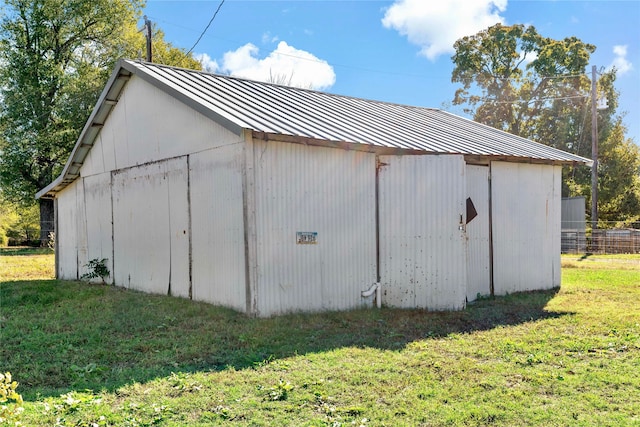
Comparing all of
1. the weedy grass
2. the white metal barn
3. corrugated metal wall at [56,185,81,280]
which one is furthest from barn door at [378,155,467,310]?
the weedy grass

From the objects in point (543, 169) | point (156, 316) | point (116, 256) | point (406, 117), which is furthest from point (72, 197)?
point (543, 169)

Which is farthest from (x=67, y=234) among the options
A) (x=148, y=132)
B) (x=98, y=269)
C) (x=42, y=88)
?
(x=42, y=88)

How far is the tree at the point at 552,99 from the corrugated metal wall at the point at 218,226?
2887 centimetres

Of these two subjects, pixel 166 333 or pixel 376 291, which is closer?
pixel 166 333

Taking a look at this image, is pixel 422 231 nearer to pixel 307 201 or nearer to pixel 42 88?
pixel 307 201

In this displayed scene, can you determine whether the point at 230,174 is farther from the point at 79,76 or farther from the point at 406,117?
the point at 79,76

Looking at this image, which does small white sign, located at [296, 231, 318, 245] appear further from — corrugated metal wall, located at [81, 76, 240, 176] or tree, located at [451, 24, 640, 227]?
tree, located at [451, 24, 640, 227]

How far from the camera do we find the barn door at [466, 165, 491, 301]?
9.85 meters

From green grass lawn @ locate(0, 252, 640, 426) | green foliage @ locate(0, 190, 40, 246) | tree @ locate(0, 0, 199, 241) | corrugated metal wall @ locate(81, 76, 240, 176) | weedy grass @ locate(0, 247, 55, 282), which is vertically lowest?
weedy grass @ locate(0, 247, 55, 282)

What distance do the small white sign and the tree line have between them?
2168 centimetres

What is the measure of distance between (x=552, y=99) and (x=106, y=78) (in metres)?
26.9

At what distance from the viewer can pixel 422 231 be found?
859cm

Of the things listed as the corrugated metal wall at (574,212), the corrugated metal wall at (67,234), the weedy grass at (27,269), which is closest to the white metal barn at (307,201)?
the corrugated metal wall at (67,234)

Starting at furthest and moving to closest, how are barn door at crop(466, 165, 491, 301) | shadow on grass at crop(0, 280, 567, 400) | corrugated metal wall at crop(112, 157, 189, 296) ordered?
barn door at crop(466, 165, 491, 301) < corrugated metal wall at crop(112, 157, 189, 296) < shadow on grass at crop(0, 280, 567, 400)
